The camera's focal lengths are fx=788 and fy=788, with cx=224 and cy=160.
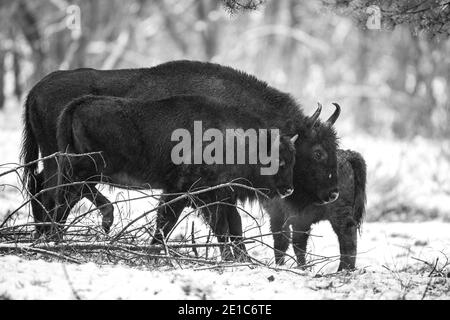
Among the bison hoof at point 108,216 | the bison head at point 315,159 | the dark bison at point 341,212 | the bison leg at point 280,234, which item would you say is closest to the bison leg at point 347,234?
the dark bison at point 341,212

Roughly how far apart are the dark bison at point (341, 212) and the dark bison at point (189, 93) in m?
0.10

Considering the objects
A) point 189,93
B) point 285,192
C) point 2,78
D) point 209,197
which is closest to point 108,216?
point 209,197

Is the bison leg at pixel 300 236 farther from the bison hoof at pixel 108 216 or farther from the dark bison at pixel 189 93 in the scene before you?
the bison hoof at pixel 108 216

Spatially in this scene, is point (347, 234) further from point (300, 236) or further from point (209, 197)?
point (209, 197)

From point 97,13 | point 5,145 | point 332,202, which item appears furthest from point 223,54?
point 332,202

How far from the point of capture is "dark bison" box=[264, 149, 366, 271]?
7.74m

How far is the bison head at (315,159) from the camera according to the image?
8.02 metres

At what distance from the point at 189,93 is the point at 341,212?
1.95 metres

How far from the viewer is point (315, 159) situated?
320 inches

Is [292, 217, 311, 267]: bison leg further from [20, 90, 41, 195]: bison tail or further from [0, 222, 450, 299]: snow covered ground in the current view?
[20, 90, 41, 195]: bison tail

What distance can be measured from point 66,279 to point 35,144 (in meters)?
3.39

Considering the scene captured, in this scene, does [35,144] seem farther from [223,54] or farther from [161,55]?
[161,55]

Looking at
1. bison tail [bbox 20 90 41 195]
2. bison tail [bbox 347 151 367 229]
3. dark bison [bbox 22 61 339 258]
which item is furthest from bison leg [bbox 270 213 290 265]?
bison tail [bbox 20 90 41 195]
